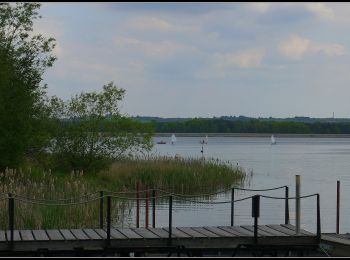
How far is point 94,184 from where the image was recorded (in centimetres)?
2925

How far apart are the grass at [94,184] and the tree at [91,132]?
3.28 feet

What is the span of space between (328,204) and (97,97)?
12209 mm

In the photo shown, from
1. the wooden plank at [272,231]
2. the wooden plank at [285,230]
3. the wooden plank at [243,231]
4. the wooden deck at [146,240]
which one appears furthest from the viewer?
the wooden plank at [285,230]

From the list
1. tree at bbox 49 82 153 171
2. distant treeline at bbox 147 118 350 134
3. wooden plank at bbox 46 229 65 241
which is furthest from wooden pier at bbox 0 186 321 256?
distant treeline at bbox 147 118 350 134

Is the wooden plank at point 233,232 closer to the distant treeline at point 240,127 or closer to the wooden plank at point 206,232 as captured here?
the wooden plank at point 206,232

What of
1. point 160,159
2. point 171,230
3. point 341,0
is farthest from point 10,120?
point 341,0

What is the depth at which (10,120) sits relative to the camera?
2767 centimetres

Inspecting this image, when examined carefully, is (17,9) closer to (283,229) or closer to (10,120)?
(10,120)

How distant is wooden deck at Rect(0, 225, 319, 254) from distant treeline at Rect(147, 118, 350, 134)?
473 feet


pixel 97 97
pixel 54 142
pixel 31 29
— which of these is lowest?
pixel 54 142

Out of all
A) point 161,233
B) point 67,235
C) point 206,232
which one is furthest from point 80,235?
point 206,232

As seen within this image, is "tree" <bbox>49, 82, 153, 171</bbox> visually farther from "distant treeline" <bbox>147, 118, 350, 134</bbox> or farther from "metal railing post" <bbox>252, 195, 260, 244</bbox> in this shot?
"distant treeline" <bbox>147, 118, 350, 134</bbox>

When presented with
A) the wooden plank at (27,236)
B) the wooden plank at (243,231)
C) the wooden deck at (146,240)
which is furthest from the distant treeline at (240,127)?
the wooden plank at (27,236)

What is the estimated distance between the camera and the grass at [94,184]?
18.6 m
